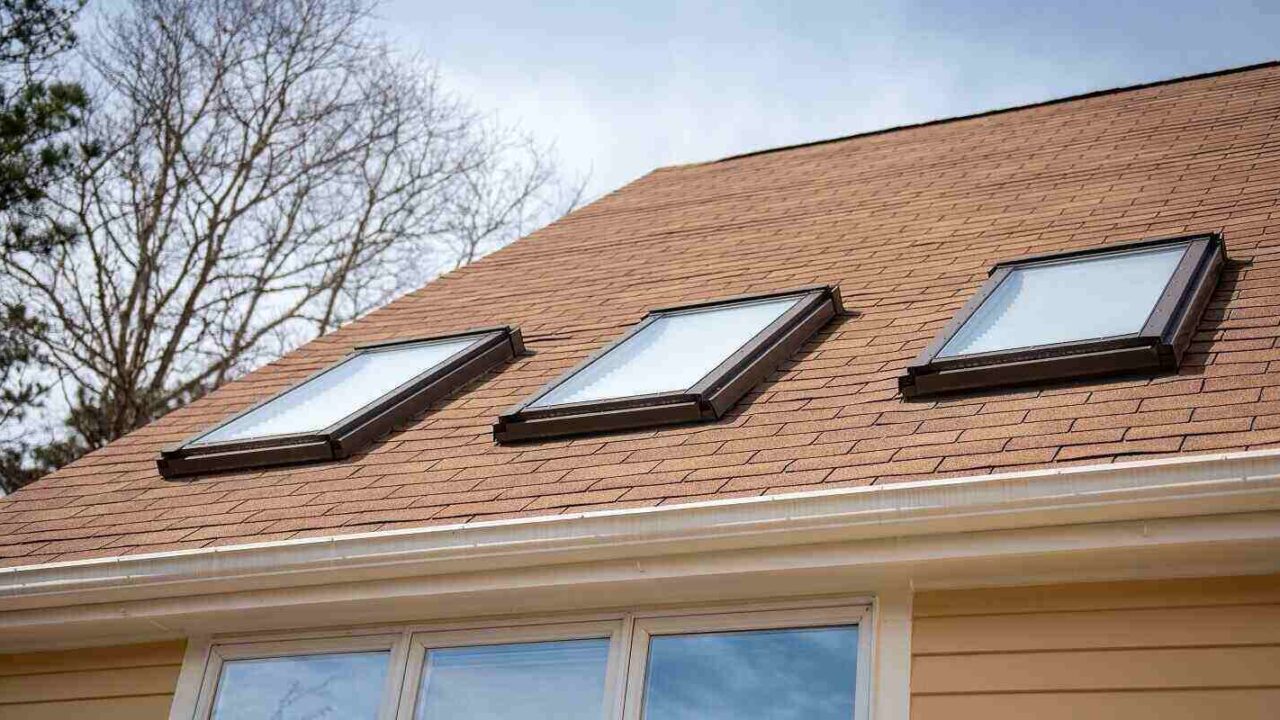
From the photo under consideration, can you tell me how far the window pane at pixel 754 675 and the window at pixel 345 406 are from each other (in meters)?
2.14

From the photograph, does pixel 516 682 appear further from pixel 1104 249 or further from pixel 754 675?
pixel 1104 249

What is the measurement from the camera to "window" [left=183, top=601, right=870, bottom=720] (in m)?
4.28

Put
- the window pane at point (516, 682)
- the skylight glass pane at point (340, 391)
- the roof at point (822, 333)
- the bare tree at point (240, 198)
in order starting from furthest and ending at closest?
the bare tree at point (240, 198)
the skylight glass pane at point (340, 391)
the roof at point (822, 333)
the window pane at point (516, 682)

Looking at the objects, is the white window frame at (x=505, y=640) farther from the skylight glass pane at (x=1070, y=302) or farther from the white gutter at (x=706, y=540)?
the skylight glass pane at (x=1070, y=302)

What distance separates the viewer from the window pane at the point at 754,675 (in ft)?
13.8

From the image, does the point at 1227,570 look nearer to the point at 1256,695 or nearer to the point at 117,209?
the point at 1256,695

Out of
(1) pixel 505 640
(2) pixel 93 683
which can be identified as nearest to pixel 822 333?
(1) pixel 505 640

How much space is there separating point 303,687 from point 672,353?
6.82ft

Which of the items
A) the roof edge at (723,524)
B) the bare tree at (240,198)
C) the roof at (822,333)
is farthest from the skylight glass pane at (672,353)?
the bare tree at (240,198)

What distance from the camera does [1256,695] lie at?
Result: 3.60 m

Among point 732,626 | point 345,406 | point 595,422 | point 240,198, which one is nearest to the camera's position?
point 732,626

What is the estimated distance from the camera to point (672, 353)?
6152 mm

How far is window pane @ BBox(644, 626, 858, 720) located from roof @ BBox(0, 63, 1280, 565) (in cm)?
49

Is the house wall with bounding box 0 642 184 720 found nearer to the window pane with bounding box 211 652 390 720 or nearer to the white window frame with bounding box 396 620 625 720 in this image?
the window pane with bounding box 211 652 390 720
